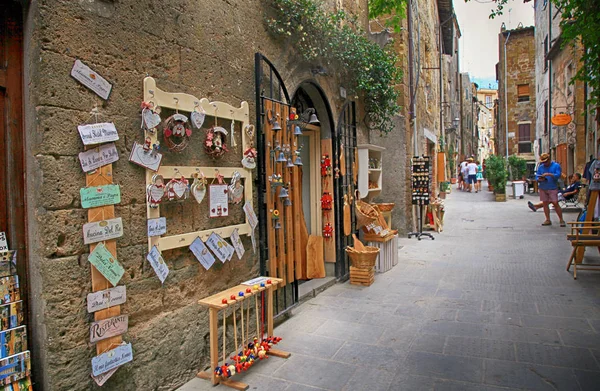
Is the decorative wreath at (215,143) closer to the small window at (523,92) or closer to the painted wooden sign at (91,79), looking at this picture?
the painted wooden sign at (91,79)

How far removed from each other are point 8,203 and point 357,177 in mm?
4898

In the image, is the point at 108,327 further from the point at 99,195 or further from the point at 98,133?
the point at 98,133

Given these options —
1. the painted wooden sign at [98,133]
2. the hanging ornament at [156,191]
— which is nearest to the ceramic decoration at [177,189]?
the hanging ornament at [156,191]

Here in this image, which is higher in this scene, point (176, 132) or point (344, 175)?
point (176, 132)

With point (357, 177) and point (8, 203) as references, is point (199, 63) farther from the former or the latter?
point (357, 177)

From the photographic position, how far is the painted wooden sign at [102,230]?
7.65ft

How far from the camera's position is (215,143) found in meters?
3.22

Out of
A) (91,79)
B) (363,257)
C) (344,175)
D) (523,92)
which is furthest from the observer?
(523,92)

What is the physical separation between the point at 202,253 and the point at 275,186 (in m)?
1.17

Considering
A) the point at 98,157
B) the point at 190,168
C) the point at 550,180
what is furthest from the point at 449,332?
the point at 550,180

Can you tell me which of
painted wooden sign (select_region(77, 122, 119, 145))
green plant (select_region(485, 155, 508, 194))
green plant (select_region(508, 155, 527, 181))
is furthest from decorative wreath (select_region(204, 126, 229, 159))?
green plant (select_region(508, 155, 527, 181))

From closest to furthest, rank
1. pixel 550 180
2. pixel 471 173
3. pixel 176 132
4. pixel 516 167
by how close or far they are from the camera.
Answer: pixel 176 132 → pixel 550 180 → pixel 471 173 → pixel 516 167

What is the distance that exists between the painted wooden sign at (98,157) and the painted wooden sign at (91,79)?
0.30 m

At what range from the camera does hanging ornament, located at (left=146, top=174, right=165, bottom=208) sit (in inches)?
106
